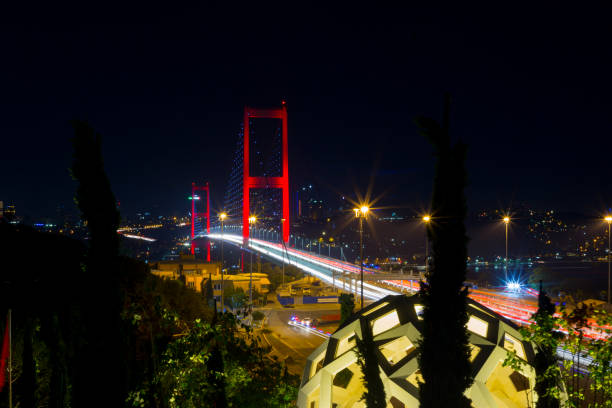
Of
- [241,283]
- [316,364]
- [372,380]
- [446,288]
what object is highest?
[446,288]

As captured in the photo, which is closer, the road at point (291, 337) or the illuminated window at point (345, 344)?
the illuminated window at point (345, 344)

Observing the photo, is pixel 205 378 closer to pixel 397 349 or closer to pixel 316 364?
pixel 316 364

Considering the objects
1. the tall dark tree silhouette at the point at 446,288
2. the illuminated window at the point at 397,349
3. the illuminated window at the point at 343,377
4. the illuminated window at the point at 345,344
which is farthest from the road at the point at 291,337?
the tall dark tree silhouette at the point at 446,288

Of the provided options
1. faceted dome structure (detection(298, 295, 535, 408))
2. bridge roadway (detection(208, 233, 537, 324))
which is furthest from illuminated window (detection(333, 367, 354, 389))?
bridge roadway (detection(208, 233, 537, 324))

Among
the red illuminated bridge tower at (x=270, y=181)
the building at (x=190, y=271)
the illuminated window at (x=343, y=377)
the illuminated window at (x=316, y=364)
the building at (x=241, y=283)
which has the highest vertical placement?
the red illuminated bridge tower at (x=270, y=181)

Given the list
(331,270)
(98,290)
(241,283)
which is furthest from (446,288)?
(331,270)

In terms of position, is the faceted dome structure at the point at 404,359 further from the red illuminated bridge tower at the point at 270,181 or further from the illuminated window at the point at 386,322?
the red illuminated bridge tower at the point at 270,181

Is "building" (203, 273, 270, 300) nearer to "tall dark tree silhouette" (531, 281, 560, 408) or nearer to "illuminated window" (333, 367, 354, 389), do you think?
"illuminated window" (333, 367, 354, 389)
